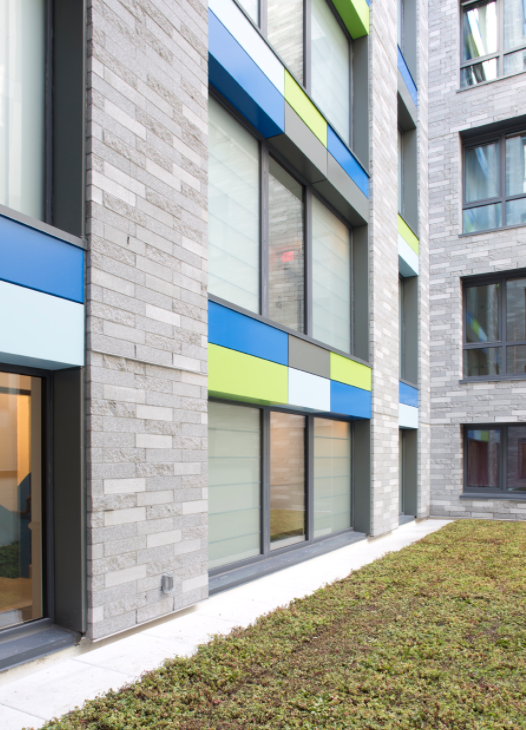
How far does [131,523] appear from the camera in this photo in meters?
4.50

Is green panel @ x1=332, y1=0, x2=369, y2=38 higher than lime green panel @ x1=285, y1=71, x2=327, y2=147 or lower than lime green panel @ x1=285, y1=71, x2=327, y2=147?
higher

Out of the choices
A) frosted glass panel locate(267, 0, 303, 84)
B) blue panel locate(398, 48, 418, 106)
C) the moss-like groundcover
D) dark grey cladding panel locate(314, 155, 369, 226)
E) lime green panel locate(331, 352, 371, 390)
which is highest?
blue panel locate(398, 48, 418, 106)

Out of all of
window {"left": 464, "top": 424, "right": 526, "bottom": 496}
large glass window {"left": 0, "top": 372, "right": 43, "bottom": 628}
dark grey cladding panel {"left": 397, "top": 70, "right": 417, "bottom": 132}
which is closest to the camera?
large glass window {"left": 0, "top": 372, "right": 43, "bottom": 628}

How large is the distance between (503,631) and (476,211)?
12.3 meters

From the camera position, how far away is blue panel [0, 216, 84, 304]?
3.70 metres

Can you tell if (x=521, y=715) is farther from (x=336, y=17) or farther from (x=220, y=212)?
(x=336, y=17)

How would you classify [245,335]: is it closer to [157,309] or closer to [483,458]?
[157,309]

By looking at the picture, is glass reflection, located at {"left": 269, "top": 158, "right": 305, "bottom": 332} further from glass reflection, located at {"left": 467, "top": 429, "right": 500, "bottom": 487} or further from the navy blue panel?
glass reflection, located at {"left": 467, "top": 429, "right": 500, "bottom": 487}

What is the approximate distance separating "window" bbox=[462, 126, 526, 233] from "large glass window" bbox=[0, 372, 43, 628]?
13.2 meters

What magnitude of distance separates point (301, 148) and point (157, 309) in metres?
4.19

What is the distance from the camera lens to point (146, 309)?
4789 millimetres

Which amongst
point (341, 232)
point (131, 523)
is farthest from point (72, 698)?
point (341, 232)

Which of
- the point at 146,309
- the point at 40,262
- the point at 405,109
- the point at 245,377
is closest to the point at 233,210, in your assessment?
the point at 245,377

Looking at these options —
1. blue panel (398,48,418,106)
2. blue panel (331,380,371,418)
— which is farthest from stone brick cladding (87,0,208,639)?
blue panel (398,48,418,106)
